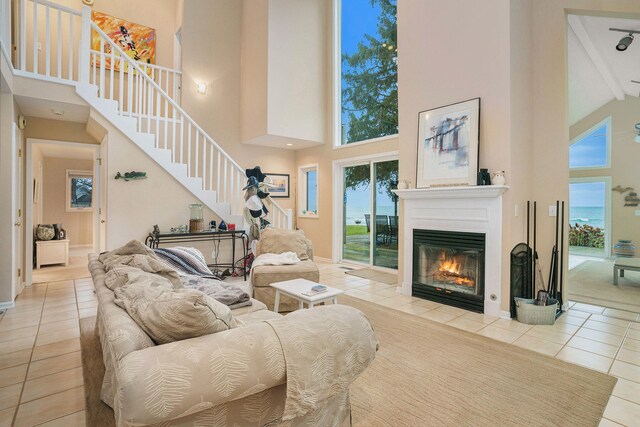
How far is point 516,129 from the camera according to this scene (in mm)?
3539

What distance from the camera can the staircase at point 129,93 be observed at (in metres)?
4.40

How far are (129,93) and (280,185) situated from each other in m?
3.64

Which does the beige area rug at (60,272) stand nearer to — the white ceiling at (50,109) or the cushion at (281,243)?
the white ceiling at (50,109)

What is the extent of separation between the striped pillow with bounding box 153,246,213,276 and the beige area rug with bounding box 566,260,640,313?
4.46m

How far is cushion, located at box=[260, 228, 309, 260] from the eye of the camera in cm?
428

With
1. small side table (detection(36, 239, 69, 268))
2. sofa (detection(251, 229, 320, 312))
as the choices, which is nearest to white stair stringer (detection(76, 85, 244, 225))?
sofa (detection(251, 229, 320, 312))

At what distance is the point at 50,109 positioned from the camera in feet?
15.2

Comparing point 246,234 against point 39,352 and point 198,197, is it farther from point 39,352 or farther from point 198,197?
point 39,352

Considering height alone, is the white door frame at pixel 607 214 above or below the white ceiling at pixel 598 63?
below

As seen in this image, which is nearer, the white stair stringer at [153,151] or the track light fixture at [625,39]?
the track light fixture at [625,39]

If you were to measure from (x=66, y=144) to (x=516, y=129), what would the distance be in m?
6.70

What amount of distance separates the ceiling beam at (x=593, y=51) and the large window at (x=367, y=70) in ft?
8.79

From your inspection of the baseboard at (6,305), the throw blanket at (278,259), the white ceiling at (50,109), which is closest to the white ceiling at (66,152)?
the white ceiling at (50,109)

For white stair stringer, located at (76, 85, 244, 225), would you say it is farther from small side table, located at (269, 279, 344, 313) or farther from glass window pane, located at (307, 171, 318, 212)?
small side table, located at (269, 279, 344, 313)
